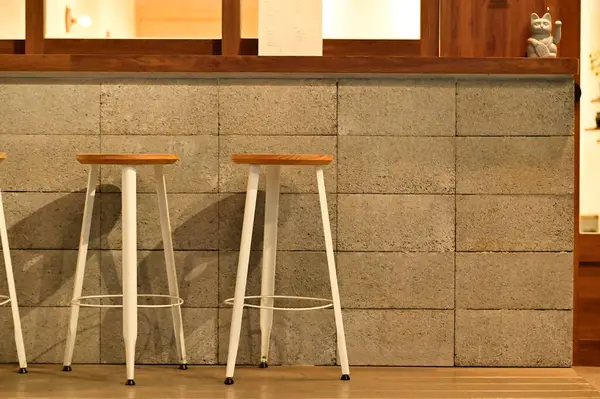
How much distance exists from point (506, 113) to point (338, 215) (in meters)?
0.81

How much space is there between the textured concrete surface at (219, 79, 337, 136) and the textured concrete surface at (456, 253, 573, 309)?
802 millimetres

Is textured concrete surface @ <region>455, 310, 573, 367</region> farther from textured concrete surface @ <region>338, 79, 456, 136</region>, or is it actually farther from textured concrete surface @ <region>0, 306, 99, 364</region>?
textured concrete surface @ <region>0, 306, 99, 364</region>

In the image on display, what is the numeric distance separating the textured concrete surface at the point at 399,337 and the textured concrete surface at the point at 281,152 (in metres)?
0.55

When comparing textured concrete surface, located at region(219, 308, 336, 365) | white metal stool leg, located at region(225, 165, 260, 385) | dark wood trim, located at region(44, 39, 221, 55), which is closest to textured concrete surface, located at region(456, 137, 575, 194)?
textured concrete surface, located at region(219, 308, 336, 365)

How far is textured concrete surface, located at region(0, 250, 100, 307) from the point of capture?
372cm

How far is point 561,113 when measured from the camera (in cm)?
373

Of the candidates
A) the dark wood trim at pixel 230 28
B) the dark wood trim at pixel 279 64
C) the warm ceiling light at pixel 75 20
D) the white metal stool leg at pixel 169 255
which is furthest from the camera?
the warm ceiling light at pixel 75 20

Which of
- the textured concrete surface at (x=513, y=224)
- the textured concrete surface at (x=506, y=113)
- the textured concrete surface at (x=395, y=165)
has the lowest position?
the textured concrete surface at (x=513, y=224)

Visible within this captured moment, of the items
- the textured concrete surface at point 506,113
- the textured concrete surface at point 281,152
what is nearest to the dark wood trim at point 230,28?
the textured concrete surface at point 281,152

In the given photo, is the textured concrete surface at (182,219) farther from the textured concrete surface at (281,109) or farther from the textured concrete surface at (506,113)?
the textured concrete surface at (506,113)

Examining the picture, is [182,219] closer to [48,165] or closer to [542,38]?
[48,165]

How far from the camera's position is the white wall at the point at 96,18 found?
3.92m

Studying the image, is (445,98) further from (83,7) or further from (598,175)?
(83,7)

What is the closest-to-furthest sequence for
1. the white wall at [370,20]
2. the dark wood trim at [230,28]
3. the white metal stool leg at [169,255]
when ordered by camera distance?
1. the white metal stool leg at [169,255]
2. the dark wood trim at [230,28]
3. the white wall at [370,20]
